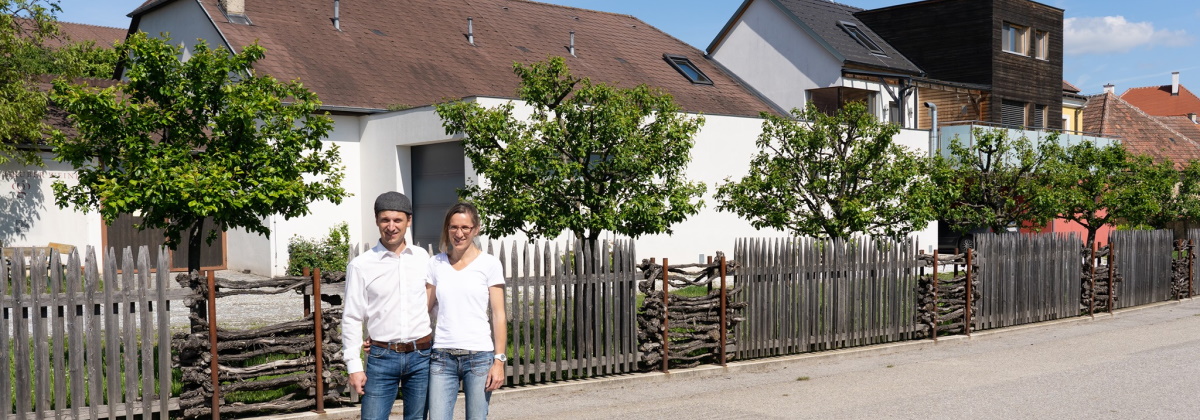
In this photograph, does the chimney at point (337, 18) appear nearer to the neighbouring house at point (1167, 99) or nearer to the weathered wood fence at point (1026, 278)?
the weathered wood fence at point (1026, 278)

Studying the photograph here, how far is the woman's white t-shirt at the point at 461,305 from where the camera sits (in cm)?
528

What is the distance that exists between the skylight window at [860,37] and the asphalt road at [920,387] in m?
21.7

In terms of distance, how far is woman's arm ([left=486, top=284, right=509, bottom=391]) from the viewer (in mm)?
5328

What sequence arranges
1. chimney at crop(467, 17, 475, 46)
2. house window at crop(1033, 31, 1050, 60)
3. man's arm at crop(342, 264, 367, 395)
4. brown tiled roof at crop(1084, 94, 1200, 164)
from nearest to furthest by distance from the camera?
man's arm at crop(342, 264, 367, 395) < chimney at crop(467, 17, 475, 46) < house window at crop(1033, 31, 1050, 60) < brown tiled roof at crop(1084, 94, 1200, 164)

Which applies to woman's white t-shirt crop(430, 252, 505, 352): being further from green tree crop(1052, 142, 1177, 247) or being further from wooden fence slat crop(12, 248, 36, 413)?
green tree crop(1052, 142, 1177, 247)

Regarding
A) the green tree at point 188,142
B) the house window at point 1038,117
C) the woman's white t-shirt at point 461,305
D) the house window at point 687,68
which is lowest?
the woman's white t-shirt at point 461,305

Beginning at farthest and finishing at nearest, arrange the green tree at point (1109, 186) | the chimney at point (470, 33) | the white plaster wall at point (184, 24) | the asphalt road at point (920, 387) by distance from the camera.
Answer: the chimney at point (470, 33)
the white plaster wall at point (184, 24)
the green tree at point (1109, 186)
the asphalt road at point (920, 387)

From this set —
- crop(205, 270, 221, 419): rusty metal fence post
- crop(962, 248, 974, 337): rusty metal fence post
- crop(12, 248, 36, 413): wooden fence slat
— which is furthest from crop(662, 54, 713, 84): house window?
crop(12, 248, 36, 413): wooden fence slat

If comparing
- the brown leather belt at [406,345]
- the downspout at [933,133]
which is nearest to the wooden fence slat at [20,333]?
the brown leather belt at [406,345]

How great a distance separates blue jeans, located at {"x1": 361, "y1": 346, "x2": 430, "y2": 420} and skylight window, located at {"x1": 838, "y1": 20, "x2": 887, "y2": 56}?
3103 cm

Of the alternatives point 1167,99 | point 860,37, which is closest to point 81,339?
point 860,37

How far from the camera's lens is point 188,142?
390 inches

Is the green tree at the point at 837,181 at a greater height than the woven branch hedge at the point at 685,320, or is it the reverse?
the green tree at the point at 837,181

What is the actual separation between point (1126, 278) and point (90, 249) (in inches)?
677
